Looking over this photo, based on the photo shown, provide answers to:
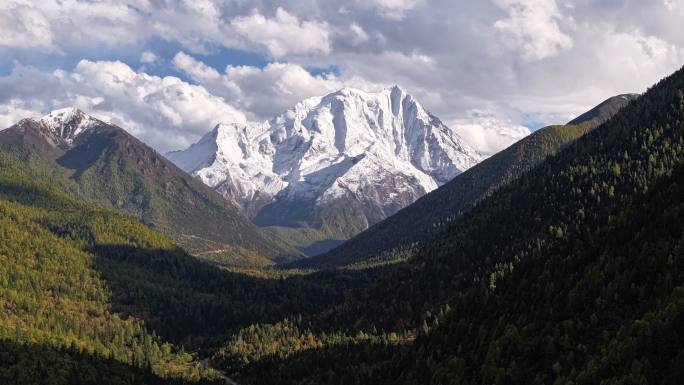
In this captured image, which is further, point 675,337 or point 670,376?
point 675,337

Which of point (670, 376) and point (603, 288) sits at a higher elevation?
point (603, 288)

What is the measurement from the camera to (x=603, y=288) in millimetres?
189000

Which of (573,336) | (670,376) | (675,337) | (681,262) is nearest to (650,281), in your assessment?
(681,262)

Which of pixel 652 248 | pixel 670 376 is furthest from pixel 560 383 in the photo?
pixel 652 248

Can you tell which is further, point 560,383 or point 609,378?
point 560,383

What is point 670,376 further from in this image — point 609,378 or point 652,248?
point 652,248

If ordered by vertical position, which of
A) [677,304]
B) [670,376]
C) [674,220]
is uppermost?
[674,220]

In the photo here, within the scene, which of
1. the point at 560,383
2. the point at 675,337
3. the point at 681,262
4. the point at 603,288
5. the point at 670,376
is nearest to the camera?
the point at 670,376

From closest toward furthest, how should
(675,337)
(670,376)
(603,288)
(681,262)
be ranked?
1. (670,376)
2. (675,337)
3. (681,262)
4. (603,288)

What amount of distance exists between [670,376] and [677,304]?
73.1 ft

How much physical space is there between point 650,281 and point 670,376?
48520mm

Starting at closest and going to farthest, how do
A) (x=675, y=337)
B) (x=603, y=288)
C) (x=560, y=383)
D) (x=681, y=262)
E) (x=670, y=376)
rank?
(x=670, y=376) < (x=675, y=337) < (x=560, y=383) < (x=681, y=262) < (x=603, y=288)

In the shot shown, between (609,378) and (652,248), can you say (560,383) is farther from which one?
(652,248)

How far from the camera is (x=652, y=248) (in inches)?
7559
